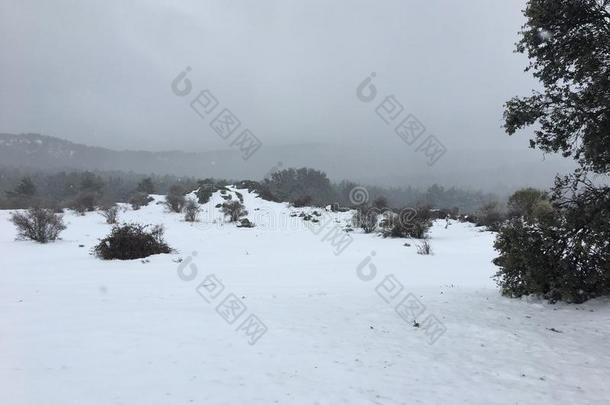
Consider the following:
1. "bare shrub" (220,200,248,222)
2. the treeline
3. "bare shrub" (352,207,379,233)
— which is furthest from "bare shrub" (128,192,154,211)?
"bare shrub" (352,207,379,233)

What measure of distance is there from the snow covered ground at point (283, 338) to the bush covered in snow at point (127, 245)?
814 mm

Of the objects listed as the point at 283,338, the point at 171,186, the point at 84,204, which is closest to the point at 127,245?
the point at 283,338

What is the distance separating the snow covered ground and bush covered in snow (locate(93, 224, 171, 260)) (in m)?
0.81

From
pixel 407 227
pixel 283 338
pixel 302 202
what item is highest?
pixel 302 202

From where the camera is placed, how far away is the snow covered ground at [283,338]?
3445 mm

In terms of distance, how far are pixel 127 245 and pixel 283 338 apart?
8084mm

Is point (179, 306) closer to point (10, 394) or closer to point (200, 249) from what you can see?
point (10, 394)

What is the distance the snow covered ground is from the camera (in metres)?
3.45

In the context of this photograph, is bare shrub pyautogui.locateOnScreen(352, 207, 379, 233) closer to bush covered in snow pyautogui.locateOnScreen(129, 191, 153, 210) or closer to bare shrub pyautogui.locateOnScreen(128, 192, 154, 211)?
bare shrub pyautogui.locateOnScreen(128, 192, 154, 211)

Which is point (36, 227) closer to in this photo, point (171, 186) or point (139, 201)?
point (139, 201)

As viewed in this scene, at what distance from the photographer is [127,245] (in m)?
11.4

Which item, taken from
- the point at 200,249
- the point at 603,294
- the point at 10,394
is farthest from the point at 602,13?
the point at 200,249

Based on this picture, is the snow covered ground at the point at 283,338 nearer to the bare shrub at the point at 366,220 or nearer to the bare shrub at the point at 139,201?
the bare shrub at the point at 366,220

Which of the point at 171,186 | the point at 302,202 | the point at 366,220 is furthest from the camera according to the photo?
the point at 171,186
